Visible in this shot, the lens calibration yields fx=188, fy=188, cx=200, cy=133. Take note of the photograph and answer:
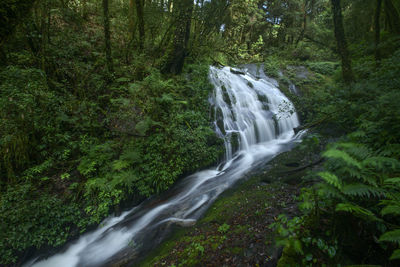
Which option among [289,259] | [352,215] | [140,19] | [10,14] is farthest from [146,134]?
[352,215]

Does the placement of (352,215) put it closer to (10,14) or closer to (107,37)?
(10,14)

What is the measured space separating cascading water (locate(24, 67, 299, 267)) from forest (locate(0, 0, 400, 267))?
0.35 metres

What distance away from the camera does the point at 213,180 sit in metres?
6.29

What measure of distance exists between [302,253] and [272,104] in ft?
31.4

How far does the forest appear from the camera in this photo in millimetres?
2055

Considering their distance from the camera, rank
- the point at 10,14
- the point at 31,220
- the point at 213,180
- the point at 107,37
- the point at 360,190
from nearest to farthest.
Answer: the point at 360,190, the point at 10,14, the point at 31,220, the point at 213,180, the point at 107,37

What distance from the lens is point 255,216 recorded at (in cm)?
347

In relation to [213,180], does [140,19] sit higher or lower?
higher

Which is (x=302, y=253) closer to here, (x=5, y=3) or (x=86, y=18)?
(x=5, y=3)

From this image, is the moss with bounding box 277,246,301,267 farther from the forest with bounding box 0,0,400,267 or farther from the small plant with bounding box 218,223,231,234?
the small plant with bounding box 218,223,231,234

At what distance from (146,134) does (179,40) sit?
4844 millimetres

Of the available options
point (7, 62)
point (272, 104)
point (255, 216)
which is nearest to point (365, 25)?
point (272, 104)

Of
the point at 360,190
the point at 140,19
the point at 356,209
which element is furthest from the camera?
the point at 140,19

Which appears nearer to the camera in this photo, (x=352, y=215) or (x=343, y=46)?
(x=352, y=215)
